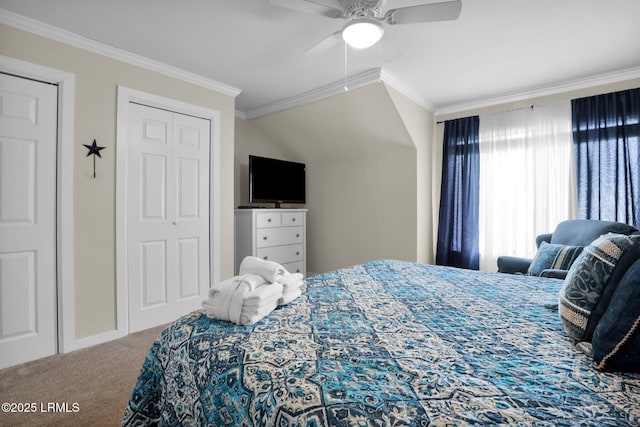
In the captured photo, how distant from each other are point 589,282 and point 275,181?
3916mm

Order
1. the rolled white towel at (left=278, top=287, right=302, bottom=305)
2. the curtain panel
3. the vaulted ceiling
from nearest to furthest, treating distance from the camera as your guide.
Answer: the rolled white towel at (left=278, top=287, right=302, bottom=305) < the vaulted ceiling < the curtain panel

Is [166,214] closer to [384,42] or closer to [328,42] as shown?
[328,42]

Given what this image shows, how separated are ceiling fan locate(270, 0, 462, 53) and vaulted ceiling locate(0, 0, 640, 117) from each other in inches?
9.9

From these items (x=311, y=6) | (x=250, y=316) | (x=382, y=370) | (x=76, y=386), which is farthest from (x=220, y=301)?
(x=311, y=6)

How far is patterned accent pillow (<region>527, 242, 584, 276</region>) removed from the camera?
8.45 feet

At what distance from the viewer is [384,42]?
2264mm

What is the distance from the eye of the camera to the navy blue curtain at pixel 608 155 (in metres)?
3.21

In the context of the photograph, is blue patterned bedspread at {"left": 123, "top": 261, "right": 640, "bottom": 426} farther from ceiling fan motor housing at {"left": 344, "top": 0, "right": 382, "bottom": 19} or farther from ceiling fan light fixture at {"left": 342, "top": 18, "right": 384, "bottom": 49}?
ceiling fan motor housing at {"left": 344, "top": 0, "right": 382, "bottom": 19}

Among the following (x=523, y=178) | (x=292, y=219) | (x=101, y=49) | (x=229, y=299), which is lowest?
(x=229, y=299)

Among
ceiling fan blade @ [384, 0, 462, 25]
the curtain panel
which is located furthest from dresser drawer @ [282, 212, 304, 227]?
ceiling fan blade @ [384, 0, 462, 25]

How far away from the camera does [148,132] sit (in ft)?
9.92

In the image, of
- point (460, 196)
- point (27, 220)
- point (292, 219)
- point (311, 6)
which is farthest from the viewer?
point (292, 219)

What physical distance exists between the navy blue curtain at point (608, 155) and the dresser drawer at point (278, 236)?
3.45 metres

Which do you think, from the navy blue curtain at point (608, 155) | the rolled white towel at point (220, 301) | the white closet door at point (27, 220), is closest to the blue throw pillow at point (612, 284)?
the rolled white towel at point (220, 301)
